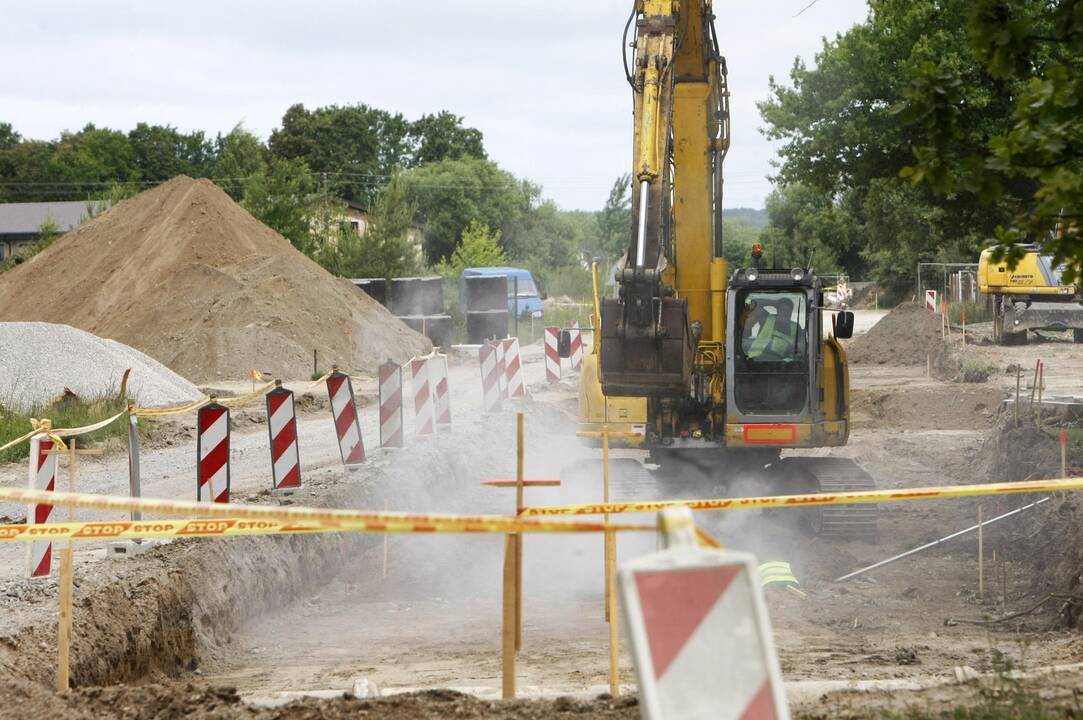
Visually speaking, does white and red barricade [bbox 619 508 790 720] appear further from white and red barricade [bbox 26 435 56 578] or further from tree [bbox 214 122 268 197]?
tree [bbox 214 122 268 197]

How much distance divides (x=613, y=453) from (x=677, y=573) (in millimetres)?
13291

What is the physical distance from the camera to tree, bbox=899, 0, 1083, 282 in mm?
5992

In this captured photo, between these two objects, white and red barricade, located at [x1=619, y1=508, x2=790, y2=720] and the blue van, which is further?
the blue van

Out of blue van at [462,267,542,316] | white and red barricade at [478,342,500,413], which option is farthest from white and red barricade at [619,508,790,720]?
blue van at [462,267,542,316]

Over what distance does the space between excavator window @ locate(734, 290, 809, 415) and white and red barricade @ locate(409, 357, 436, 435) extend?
6121mm

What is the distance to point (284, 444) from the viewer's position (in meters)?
12.6

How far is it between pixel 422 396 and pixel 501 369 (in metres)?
4.80

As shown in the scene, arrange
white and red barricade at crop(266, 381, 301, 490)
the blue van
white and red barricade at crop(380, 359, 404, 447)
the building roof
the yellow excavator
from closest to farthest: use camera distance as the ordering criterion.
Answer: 1. white and red barricade at crop(266, 381, 301, 490)
2. white and red barricade at crop(380, 359, 404, 447)
3. the yellow excavator
4. the blue van
5. the building roof

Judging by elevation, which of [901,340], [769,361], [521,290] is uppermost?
[521,290]

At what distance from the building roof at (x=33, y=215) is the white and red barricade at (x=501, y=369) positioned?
74632 millimetres

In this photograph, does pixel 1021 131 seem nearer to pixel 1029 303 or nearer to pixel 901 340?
pixel 1029 303

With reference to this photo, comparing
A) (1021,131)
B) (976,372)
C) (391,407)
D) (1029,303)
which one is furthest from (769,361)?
(1029,303)

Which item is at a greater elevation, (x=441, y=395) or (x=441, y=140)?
(x=441, y=140)

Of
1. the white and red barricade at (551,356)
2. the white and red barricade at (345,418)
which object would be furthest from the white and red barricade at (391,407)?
the white and red barricade at (551,356)
